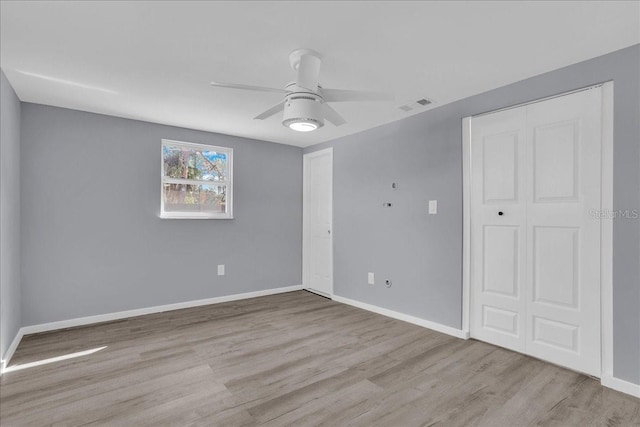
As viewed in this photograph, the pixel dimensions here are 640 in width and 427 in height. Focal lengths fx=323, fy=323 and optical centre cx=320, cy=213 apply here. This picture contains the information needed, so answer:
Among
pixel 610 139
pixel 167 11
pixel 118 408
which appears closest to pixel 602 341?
pixel 610 139

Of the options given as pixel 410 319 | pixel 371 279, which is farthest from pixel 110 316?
pixel 410 319

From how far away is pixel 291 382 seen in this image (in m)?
2.21

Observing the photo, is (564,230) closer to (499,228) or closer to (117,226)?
(499,228)

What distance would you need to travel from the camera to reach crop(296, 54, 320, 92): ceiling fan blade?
6.88ft

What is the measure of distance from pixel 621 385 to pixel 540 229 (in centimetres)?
111

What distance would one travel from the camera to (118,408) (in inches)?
74.6

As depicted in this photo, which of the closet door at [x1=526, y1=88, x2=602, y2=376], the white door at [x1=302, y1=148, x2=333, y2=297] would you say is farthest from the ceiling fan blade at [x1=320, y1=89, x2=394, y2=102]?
the white door at [x1=302, y1=148, x2=333, y2=297]

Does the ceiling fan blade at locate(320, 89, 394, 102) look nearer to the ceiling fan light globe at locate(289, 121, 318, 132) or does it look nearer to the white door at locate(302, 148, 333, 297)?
the ceiling fan light globe at locate(289, 121, 318, 132)

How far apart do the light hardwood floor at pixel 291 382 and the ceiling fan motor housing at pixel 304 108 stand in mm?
1781

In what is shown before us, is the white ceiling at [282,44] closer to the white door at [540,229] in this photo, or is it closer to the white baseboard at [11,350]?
the white door at [540,229]

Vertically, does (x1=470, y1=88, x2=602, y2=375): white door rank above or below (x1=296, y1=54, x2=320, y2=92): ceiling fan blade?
below

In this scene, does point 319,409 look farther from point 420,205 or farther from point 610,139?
point 610,139

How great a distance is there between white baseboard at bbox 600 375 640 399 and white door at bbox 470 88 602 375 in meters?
0.10

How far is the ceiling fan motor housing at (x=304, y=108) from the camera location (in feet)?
6.98
